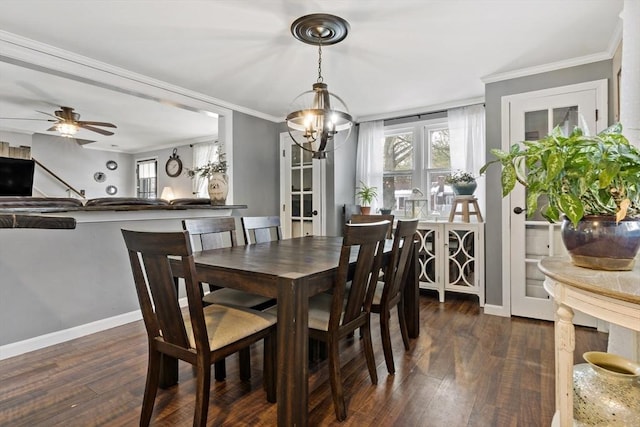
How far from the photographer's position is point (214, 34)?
2.35 metres

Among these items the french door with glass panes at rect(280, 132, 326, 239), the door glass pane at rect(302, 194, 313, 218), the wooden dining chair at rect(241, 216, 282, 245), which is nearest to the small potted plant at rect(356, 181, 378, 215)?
the french door with glass panes at rect(280, 132, 326, 239)

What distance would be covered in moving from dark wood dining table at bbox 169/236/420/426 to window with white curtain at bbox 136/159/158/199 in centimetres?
627

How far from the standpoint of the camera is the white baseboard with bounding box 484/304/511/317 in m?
3.12

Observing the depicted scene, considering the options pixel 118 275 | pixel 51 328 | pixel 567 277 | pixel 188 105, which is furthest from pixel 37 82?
pixel 567 277

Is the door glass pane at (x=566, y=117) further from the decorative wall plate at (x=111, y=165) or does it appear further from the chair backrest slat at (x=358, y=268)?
the decorative wall plate at (x=111, y=165)

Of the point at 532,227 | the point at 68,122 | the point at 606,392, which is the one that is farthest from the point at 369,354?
the point at 68,122

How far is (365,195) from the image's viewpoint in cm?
447

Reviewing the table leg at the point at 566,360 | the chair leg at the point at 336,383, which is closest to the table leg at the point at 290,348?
the chair leg at the point at 336,383

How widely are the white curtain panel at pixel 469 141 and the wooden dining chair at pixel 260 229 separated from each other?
231 cm

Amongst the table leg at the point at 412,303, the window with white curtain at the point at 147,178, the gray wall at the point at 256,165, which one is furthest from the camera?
the window with white curtain at the point at 147,178

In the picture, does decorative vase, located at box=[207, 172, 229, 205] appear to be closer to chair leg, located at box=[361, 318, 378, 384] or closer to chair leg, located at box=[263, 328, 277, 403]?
chair leg, located at box=[263, 328, 277, 403]

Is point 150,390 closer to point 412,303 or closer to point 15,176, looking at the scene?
point 412,303

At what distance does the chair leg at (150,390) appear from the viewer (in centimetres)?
152

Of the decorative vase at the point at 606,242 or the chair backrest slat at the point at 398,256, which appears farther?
the chair backrest slat at the point at 398,256
